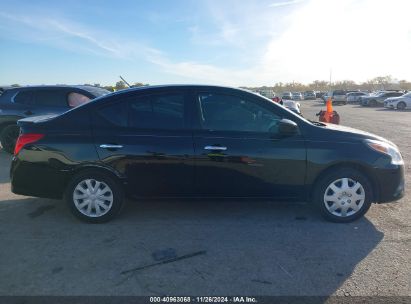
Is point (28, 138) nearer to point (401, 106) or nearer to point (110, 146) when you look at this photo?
point (110, 146)

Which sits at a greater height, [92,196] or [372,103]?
[92,196]

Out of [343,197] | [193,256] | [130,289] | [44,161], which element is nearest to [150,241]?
[193,256]

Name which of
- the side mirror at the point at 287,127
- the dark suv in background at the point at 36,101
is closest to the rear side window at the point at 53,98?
the dark suv in background at the point at 36,101

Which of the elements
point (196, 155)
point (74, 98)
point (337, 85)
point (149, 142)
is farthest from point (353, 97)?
point (337, 85)

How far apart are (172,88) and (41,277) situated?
2.49 m

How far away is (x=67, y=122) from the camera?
424 centimetres

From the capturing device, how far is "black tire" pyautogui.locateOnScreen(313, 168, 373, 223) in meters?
4.20

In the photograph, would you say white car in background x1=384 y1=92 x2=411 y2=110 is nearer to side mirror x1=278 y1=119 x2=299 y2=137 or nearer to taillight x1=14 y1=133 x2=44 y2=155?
side mirror x1=278 y1=119 x2=299 y2=137

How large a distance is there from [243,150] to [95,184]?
1.86 meters

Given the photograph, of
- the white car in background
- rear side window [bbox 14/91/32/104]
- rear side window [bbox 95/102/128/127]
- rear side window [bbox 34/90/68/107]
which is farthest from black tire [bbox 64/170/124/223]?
the white car in background

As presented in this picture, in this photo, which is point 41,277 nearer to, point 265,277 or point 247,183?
point 265,277

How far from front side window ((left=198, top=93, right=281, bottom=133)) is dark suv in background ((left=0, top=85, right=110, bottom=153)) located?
501 centimetres

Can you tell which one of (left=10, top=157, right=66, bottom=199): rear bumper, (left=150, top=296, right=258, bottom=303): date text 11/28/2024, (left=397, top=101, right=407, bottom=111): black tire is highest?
(left=10, top=157, right=66, bottom=199): rear bumper

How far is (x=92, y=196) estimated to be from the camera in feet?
13.9
